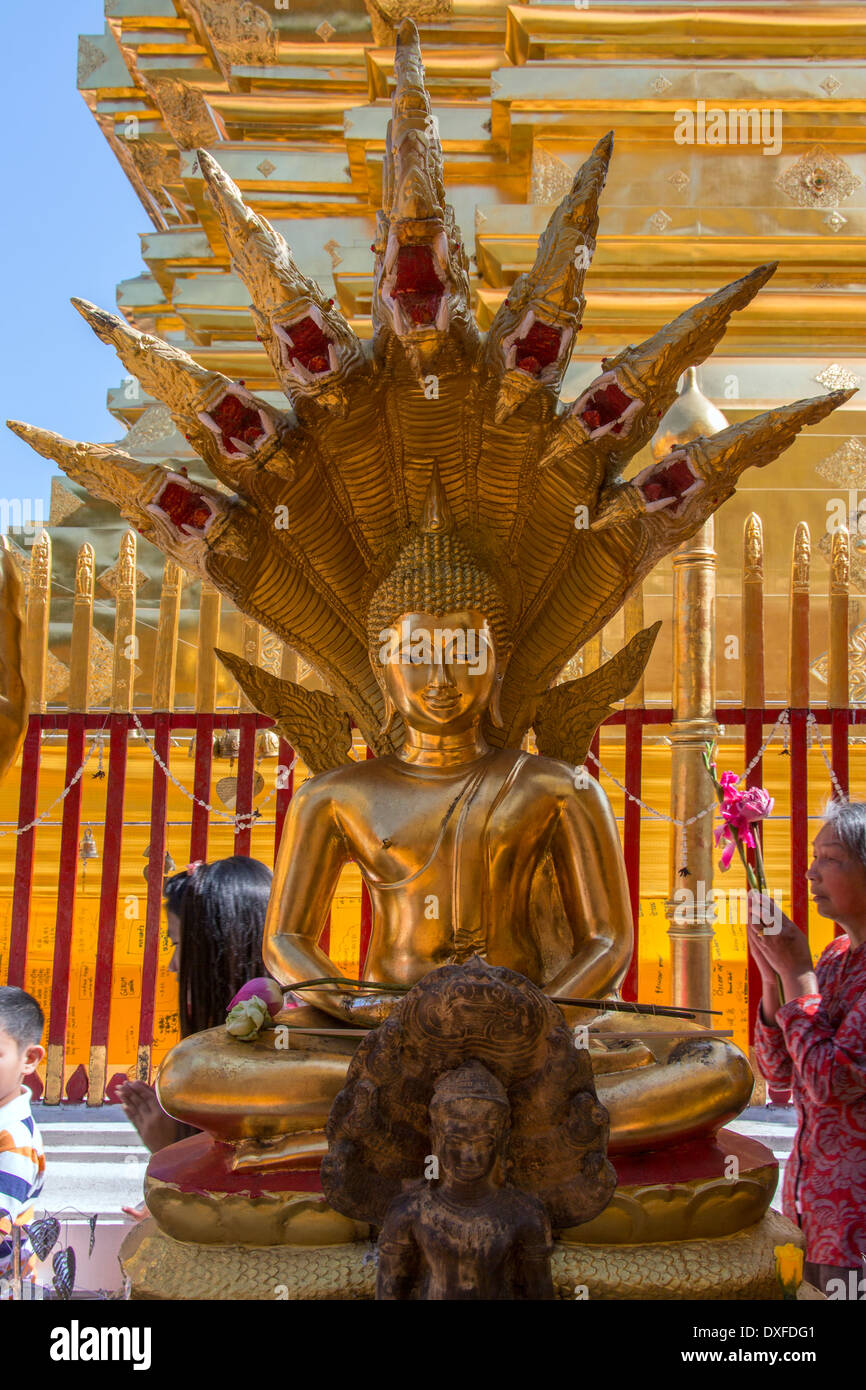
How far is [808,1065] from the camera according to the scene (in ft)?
9.54

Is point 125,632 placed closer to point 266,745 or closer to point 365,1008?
point 266,745

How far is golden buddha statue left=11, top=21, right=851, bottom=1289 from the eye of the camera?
304 cm

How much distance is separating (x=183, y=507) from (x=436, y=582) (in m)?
0.71

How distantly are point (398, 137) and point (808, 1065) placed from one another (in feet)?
8.04

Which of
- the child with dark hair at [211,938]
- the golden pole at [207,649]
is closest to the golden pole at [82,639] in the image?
the golden pole at [207,649]

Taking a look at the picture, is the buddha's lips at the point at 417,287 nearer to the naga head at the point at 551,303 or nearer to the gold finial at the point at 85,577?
the naga head at the point at 551,303

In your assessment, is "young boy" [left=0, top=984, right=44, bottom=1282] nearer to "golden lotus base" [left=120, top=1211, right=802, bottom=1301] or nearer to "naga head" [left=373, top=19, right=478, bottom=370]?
"golden lotus base" [left=120, top=1211, right=802, bottom=1301]

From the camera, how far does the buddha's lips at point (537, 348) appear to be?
122 inches

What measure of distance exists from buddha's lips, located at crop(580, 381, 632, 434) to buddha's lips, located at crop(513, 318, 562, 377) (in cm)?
15

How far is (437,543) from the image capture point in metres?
3.36

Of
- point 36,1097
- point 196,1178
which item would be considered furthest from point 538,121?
point 196,1178

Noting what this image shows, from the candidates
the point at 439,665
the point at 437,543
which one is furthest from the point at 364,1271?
the point at 437,543

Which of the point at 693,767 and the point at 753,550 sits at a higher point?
the point at 753,550
